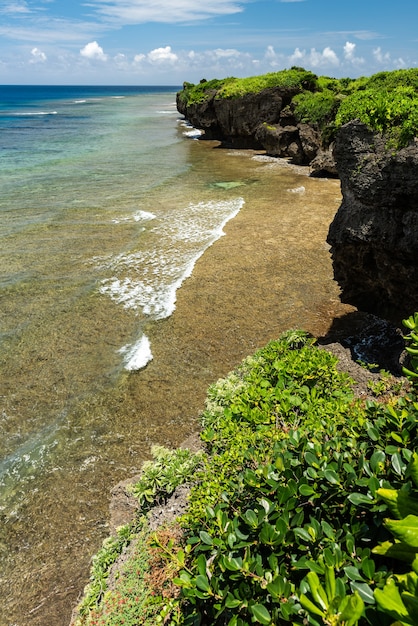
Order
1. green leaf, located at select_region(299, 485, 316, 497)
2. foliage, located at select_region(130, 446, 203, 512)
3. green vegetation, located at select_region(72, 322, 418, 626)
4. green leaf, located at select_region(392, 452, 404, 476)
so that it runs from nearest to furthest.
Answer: green vegetation, located at select_region(72, 322, 418, 626) → green leaf, located at select_region(392, 452, 404, 476) → green leaf, located at select_region(299, 485, 316, 497) → foliage, located at select_region(130, 446, 203, 512)

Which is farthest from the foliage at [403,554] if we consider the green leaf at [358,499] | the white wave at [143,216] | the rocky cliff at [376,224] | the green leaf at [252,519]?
the white wave at [143,216]

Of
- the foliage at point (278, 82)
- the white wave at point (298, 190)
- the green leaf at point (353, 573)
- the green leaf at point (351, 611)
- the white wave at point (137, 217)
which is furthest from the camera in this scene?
the foliage at point (278, 82)

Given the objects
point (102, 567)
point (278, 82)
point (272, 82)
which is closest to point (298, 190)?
point (278, 82)

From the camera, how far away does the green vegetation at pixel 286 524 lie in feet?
7.70

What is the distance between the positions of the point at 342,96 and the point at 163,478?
131ft

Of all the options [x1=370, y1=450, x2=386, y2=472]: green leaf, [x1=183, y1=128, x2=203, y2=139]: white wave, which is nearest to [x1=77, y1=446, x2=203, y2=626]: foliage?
[x1=370, y1=450, x2=386, y2=472]: green leaf

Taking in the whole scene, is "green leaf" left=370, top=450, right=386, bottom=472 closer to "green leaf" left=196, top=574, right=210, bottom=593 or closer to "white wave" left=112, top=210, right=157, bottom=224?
"green leaf" left=196, top=574, right=210, bottom=593

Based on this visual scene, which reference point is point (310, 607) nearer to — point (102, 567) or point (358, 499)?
point (358, 499)

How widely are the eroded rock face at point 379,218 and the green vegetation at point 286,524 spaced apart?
2.80 m

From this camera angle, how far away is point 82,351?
37.7 feet

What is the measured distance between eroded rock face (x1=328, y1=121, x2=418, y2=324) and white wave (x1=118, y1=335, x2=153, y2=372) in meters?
5.44

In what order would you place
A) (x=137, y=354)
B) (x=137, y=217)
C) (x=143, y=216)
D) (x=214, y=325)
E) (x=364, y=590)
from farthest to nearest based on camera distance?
(x=143, y=216), (x=137, y=217), (x=214, y=325), (x=137, y=354), (x=364, y=590)

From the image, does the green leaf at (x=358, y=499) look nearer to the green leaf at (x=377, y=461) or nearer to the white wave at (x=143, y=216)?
the green leaf at (x=377, y=461)

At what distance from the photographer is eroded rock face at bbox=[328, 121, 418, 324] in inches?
319
